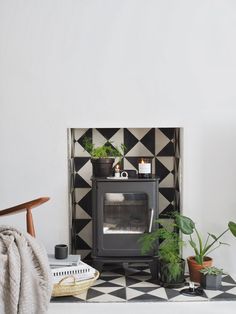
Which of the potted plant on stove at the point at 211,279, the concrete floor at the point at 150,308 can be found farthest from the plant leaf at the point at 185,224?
the concrete floor at the point at 150,308

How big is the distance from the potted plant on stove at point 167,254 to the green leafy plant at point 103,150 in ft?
2.26

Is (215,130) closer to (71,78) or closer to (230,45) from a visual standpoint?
(230,45)

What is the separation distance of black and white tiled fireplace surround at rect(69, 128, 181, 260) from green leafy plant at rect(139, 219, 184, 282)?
52cm

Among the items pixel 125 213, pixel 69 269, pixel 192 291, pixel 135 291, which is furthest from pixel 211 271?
pixel 69 269

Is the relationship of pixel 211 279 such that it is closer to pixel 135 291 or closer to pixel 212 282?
pixel 212 282

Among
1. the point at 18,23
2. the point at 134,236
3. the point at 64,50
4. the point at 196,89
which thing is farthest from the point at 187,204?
the point at 18,23

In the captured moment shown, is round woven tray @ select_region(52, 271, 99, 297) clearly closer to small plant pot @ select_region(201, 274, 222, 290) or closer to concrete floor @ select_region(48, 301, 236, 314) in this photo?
concrete floor @ select_region(48, 301, 236, 314)

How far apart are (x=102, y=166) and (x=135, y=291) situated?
3.05 ft

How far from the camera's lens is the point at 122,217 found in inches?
149

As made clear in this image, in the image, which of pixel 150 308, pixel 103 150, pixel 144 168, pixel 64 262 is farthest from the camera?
pixel 103 150

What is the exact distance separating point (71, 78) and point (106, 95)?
0.94 feet

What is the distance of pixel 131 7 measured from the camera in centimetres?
381

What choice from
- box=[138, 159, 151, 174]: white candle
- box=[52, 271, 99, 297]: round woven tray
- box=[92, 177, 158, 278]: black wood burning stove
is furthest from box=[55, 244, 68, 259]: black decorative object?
box=[138, 159, 151, 174]: white candle

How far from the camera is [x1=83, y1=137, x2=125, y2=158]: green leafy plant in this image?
153 inches
